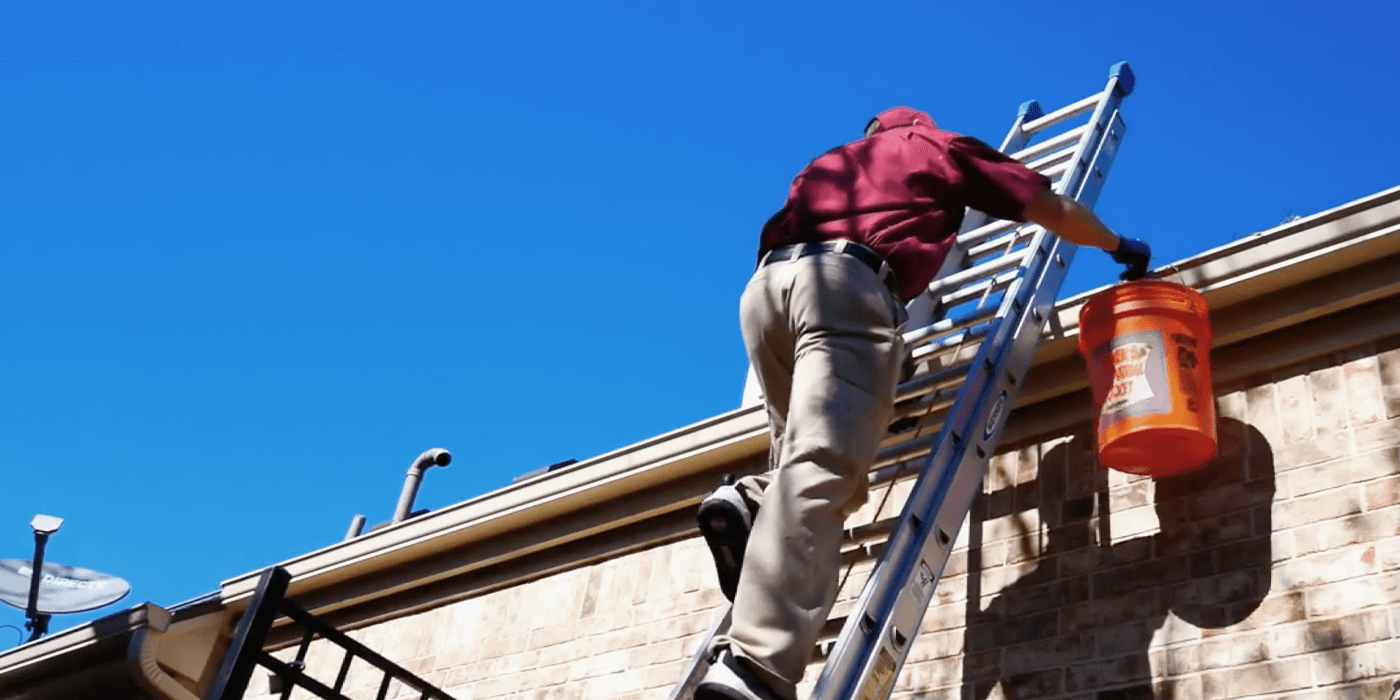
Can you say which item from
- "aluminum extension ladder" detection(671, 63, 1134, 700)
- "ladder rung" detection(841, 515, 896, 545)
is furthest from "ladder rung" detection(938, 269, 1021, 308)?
"ladder rung" detection(841, 515, 896, 545)

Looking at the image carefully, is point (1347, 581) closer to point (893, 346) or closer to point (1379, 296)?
point (1379, 296)

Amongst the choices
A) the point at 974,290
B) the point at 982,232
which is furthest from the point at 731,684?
the point at 982,232

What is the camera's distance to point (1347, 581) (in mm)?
4223

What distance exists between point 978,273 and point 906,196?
3.96ft

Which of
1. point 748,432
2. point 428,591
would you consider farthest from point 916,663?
point 428,591

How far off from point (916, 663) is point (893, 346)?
141 centimetres

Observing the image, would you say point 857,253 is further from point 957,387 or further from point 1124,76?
point 1124,76

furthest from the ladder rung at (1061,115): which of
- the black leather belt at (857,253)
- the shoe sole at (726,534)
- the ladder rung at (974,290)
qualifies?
the shoe sole at (726,534)

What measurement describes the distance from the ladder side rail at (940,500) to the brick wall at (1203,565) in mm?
472

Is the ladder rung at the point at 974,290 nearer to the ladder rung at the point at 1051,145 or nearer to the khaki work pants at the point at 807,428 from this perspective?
the ladder rung at the point at 1051,145

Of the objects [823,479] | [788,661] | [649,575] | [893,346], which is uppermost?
[649,575]

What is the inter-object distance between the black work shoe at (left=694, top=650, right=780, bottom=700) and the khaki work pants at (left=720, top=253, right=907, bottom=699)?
2 centimetres

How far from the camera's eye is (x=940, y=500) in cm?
420

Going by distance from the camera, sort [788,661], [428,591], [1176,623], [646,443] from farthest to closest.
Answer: [428,591] → [646,443] → [1176,623] → [788,661]
